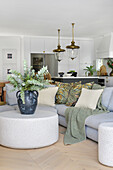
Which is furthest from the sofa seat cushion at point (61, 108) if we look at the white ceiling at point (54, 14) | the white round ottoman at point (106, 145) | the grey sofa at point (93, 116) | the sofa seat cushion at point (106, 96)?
the white ceiling at point (54, 14)

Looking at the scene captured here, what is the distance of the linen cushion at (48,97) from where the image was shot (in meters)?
4.78

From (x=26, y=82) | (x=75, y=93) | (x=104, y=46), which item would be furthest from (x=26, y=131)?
(x=104, y=46)

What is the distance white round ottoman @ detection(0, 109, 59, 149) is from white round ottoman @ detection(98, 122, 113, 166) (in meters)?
0.90

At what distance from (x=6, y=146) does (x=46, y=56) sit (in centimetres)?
674

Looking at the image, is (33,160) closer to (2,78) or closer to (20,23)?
(20,23)

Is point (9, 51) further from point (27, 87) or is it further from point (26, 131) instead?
point (26, 131)

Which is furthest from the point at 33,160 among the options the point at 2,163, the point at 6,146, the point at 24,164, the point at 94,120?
the point at 94,120

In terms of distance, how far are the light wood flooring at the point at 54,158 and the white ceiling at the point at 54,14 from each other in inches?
119

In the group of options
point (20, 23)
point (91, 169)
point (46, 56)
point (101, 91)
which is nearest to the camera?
point (91, 169)

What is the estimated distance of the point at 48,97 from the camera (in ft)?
15.8

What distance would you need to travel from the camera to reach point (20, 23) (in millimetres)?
6969

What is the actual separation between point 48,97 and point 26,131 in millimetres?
1640

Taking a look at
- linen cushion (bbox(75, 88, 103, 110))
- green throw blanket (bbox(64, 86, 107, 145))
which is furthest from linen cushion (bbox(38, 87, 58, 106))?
green throw blanket (bbox(64, 86, 107, 145))

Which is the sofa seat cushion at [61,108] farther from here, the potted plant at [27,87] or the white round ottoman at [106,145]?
the white round ottoman at [106,145]
